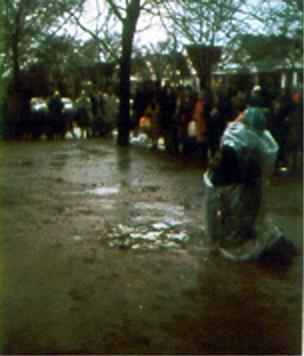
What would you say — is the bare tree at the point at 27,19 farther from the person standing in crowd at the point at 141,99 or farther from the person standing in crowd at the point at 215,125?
the person standing in crowd at the point at 215,125

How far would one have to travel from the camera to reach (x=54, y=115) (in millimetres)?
28891

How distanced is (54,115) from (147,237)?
2005 cm

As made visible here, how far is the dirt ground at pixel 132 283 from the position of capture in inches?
216

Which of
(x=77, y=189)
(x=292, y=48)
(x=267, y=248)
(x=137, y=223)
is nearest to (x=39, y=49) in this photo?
(x=292, y=48)

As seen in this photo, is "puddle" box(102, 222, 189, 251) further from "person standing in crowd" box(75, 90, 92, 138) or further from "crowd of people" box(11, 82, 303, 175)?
"person standing in crowd" box(75, 90, 92, 138)

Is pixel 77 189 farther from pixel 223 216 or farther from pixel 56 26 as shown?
pixel 56 26

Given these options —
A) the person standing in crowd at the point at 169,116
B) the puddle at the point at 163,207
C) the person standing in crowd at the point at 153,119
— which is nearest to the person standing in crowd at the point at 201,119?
the person standing in crowd at the point at 169,116

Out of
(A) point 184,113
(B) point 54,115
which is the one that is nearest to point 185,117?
(A) point 184,113

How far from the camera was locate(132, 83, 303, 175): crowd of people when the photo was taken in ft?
51.5

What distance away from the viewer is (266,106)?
16.0m

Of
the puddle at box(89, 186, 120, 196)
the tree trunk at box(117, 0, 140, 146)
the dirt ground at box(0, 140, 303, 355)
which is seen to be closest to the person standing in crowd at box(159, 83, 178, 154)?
the tree trunk at box(117, 0, 140, 146)

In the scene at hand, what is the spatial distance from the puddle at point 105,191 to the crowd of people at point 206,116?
2619 millimetres

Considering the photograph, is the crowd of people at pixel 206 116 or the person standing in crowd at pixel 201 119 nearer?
the crowd of people at pixel 206 116

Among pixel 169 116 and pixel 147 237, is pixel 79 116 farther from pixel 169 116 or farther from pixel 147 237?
pixel 147 237
